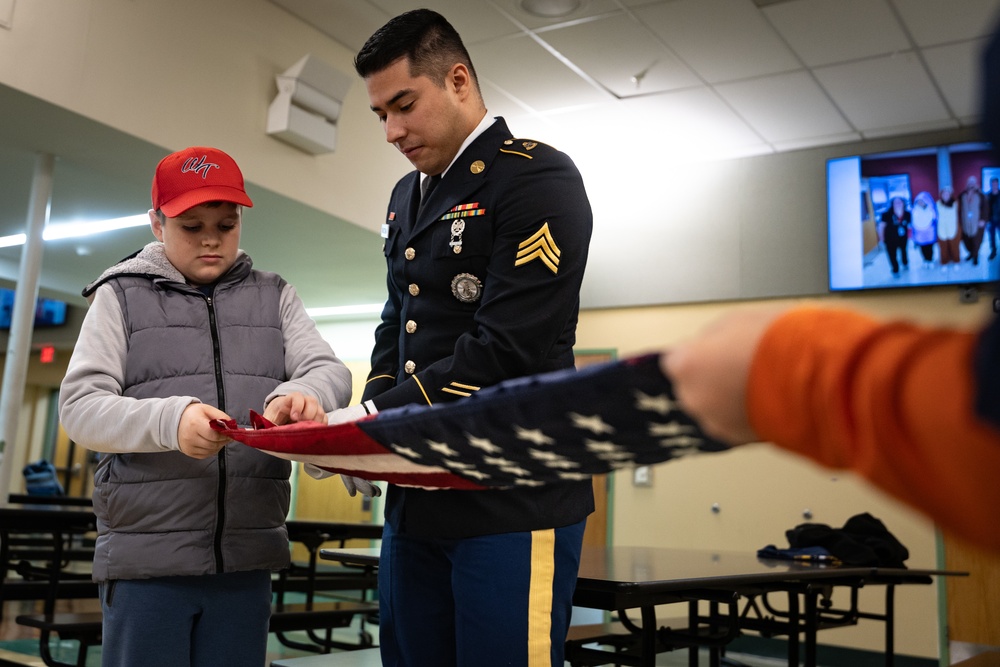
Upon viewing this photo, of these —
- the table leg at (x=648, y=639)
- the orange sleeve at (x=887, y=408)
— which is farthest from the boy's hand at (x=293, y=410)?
the table leg at (x=648, y=639)

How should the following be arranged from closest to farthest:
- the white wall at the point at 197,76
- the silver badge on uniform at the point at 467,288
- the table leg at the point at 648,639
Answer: the silver badge on uniform at the point at 467,288, the table leg at the point at 648,639, the white wall at the point at 197,76

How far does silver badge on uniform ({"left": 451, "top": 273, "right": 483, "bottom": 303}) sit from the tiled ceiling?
377cm

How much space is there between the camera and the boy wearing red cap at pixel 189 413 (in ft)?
4.39

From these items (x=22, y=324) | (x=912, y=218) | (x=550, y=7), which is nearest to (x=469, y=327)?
(x=550, y=7)

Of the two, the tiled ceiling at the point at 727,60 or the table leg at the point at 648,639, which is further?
the tiled ceiling at the point at 727,60

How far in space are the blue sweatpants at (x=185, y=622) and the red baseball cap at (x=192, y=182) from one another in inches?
24.9

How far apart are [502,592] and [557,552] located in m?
0.11

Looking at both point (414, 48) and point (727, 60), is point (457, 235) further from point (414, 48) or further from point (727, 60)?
point (727, 60)

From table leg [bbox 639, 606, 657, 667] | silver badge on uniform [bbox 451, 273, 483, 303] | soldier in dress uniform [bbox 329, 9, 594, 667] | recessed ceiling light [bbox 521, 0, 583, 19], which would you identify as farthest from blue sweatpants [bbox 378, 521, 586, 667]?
recessed ceiling light [bbox 521, 0, 583, 19]

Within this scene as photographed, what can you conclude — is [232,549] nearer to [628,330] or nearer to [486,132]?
[486,132]

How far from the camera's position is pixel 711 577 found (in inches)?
87.6

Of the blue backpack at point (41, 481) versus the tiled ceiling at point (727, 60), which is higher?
the tiled ceiling at point (727, 60)

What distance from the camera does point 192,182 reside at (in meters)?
1.51

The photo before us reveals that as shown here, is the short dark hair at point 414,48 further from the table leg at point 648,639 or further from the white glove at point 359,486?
the table leg at point 648,639
